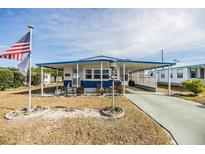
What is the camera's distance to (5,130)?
4.70 meters

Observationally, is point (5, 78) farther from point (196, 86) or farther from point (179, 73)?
point (179, 73)

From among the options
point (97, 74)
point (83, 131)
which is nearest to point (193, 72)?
point (97, 74)

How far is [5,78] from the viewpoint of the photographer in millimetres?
18547

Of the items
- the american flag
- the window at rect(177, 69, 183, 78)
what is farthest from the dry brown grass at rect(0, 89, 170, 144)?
the window at rect(177, 69, 183, 78)

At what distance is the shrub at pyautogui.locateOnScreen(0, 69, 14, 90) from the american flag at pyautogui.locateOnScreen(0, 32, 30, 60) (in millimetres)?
13704

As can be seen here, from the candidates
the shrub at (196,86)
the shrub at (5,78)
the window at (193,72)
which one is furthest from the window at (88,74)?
the window at (193,72)

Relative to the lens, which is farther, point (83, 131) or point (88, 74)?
point (88, 74)

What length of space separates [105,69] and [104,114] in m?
8.96

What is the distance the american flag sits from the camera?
A: 21.2ft

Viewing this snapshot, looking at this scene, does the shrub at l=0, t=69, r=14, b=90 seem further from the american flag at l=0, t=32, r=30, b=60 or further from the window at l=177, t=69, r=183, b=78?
the window at l=177, t=69, r=183, b=78

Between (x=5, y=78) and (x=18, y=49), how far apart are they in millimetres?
14469

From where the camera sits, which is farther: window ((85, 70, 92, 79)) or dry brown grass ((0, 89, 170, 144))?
window ((85, 70, 92, 79))
